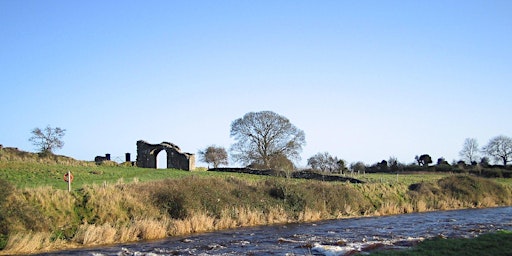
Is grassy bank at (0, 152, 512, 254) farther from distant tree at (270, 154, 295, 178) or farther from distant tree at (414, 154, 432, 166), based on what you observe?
distant tree at (414, 154, 432, 166)

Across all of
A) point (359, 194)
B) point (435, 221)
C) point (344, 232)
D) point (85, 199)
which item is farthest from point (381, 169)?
point (85, 199)

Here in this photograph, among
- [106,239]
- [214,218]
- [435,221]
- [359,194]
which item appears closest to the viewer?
[106,239]

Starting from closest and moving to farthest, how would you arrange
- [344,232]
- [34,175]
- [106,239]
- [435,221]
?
[106,239], [344,232], [435,221], [34,175]

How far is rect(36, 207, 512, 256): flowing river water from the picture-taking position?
56.1ft

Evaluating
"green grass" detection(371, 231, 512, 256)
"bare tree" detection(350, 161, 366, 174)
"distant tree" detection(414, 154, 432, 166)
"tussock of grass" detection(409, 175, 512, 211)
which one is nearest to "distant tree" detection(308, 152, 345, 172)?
"bare tree" detection(350, 161, 366, 174)

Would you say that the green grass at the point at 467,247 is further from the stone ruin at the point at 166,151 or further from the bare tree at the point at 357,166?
the bare tree at the point at 357,166

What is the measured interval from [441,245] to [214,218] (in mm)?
12636

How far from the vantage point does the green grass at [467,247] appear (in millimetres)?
13062

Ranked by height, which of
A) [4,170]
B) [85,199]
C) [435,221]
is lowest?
[435,221]

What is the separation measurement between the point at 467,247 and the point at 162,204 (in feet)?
49.3

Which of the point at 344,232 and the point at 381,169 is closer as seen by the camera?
the point at 344,232

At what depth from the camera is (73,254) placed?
16641 millimetres

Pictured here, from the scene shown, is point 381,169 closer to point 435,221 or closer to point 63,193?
point 435,221

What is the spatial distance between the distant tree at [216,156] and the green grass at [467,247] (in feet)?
216
